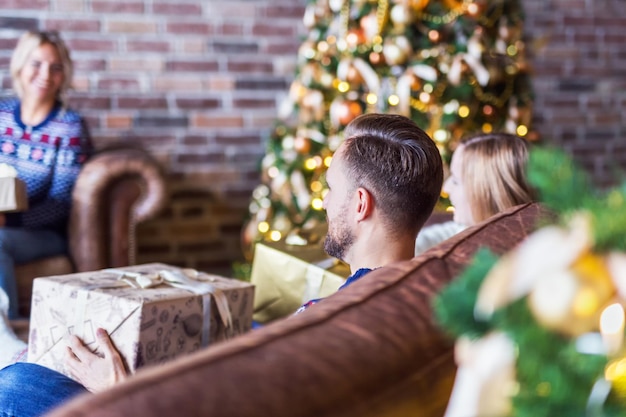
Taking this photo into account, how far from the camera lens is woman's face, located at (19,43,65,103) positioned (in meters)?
2.97

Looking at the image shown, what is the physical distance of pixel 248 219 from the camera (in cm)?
393

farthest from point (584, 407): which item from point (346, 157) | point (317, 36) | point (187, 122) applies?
point (187, 122)

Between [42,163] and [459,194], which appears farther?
[42,163]

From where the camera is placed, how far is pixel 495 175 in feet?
6.12

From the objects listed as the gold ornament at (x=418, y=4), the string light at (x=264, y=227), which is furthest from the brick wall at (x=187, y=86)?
the gold ornament at (x=418, y=4)

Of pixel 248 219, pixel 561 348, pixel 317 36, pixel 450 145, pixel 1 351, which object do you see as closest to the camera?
pixel 561 348

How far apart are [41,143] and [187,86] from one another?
110 cm

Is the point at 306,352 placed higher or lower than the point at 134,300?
higher

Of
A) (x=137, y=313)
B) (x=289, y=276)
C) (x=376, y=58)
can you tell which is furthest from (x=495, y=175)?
(x=376, y=58)

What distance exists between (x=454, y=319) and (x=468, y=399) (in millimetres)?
59

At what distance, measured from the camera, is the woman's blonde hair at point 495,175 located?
1.84 m

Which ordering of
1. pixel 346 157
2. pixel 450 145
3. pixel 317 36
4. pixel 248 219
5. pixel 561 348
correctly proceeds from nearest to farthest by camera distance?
pixel 561 348 → pixel 346 157 → pixel 450 145 → pixel 317 36 → pixel 248 219

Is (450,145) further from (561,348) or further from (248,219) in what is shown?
(561,348)

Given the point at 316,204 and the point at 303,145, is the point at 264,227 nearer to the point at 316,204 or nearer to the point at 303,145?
the point at 316,204
